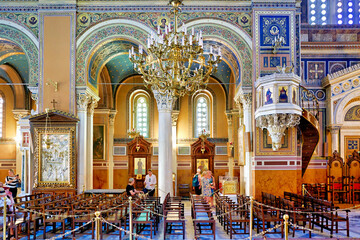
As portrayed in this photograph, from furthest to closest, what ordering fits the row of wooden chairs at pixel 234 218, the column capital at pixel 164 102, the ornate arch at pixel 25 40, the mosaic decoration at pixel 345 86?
the mosaic decoration at pixel 345 86 < the column capital at pixel 164 102 < the ornate arch at pixel 25 40 < the row of wooden chairs at pixel 234 218

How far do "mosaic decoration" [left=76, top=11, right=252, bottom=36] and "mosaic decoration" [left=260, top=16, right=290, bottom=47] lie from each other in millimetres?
644

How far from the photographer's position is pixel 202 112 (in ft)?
74.4

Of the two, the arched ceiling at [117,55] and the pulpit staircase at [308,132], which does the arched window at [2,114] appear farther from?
the pulpit staircase at [308,132]

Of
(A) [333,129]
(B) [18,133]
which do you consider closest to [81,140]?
(B) [18,133]

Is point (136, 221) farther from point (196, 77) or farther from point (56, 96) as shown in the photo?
point (56, 96)

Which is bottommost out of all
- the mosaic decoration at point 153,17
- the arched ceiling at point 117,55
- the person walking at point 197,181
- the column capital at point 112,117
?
the person walking at point 197,181

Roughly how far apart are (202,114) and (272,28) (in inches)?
325

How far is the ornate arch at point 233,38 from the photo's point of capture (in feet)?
50.7

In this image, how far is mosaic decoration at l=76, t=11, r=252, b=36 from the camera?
15680mm

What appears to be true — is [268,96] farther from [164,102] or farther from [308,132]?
[164,102]

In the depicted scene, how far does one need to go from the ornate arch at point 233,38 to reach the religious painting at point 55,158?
20.7ft

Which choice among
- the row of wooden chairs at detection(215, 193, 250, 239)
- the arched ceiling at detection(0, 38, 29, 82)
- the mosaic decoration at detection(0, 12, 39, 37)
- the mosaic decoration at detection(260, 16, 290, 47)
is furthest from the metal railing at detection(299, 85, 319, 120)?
the arched ceiling at detection(0, 38, 29, 82)

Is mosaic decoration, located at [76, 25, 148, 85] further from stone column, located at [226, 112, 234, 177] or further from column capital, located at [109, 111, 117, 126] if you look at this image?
stone column, located at [226, 112, 234, 177]

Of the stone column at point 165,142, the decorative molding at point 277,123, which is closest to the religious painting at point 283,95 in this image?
the decorative molding at point 277,123
